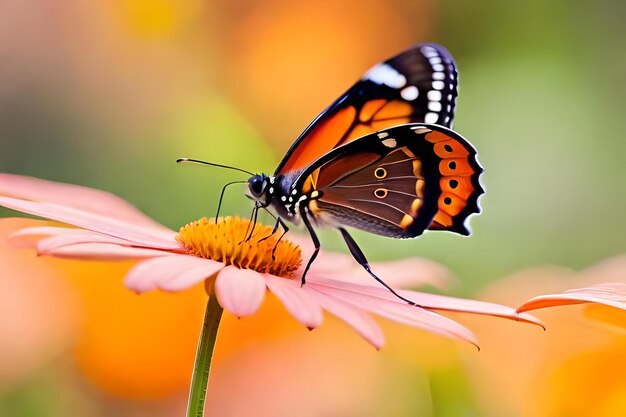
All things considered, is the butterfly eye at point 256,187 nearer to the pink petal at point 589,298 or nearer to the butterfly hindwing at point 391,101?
the butterfly hindwing at point 391,101

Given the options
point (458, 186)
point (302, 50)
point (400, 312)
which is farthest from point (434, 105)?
point (302, 50)

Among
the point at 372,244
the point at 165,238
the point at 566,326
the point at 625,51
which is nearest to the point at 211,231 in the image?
the point at 165,238

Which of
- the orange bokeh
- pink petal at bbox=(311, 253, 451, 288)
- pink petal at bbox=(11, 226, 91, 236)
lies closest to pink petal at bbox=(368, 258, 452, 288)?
pink petal at bbox=(311, 253, 451, 288)

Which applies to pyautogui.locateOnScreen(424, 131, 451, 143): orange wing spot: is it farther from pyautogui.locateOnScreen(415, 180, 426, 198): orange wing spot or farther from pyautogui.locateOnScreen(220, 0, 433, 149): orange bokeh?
pyautogui.locateOnScreen(220, 0, 433, 149): orange bokeh

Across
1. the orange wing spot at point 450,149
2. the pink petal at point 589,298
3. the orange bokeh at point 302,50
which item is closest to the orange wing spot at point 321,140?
the orange wing spot at point 450,149

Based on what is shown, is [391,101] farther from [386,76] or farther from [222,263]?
[222,263]
